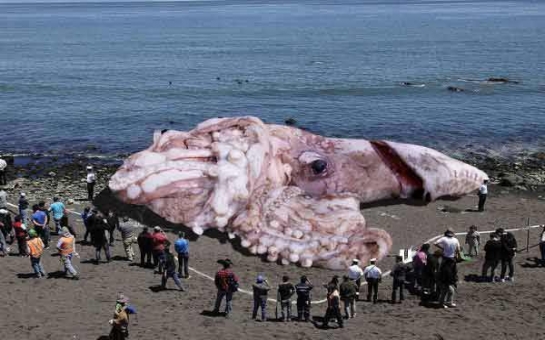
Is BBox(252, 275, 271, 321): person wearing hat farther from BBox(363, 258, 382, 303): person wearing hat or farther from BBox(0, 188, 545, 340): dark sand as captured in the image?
BBox(363, 258, 382, 303): person wearing hat

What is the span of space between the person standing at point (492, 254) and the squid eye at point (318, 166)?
10896 mm

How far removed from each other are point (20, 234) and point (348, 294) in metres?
14.0

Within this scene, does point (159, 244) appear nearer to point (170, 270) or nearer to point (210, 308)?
point (170, 270)

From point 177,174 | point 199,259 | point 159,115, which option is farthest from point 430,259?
point 159,115

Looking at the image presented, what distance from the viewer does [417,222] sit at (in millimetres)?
36812

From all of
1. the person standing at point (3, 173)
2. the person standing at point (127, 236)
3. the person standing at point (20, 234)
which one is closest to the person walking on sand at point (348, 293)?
the person standing at point (127, 236)

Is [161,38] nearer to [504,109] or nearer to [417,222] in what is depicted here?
[504,109]

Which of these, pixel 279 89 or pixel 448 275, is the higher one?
pixel 279 89

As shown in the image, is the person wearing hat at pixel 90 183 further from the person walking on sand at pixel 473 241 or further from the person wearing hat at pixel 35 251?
the person walking on sand at pixel 473 241

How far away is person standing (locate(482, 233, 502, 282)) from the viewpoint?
27188 millimetres

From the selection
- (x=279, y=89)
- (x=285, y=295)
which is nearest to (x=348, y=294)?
(x=285, y=295)

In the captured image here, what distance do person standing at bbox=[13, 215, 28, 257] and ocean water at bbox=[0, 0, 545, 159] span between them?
96.1 feet

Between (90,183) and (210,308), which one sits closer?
(210,308)

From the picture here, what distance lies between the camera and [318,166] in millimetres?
36156
